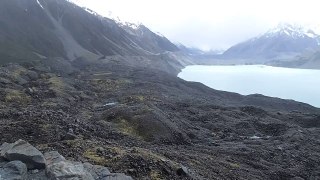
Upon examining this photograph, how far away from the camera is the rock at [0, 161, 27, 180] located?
56.8 feet

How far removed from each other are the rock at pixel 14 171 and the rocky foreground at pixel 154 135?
0.08 metres

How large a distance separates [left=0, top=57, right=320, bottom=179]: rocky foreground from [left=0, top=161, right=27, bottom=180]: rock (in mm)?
83

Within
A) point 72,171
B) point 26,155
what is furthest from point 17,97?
point 72,171

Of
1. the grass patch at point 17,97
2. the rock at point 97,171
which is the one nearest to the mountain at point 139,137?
the rock at point 97,171

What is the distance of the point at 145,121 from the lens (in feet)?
144

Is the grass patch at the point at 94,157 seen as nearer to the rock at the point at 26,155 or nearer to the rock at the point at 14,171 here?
the rock at the point at 26,155

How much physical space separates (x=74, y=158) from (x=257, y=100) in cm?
7854

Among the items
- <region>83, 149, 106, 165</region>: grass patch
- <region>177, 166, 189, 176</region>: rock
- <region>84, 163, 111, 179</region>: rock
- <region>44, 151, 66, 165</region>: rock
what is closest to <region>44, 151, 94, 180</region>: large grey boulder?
<region>44, 151, 66, 165</region>: rock

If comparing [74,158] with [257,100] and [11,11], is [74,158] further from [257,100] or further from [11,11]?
[11,11]

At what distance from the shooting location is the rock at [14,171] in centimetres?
1730

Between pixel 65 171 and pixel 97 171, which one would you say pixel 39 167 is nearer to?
pixel 65 171

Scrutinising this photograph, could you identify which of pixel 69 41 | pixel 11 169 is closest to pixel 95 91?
pixel 11 169

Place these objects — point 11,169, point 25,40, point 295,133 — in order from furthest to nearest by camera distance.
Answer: point 25,40
point 295,133
point 11,169

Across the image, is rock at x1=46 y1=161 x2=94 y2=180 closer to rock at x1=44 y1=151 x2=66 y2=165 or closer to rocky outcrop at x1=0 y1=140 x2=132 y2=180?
rocky outcrop at x1=0 y1=140 x2=132 y2=180
